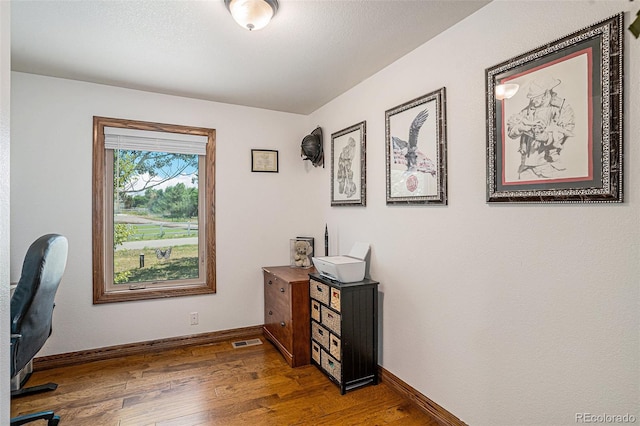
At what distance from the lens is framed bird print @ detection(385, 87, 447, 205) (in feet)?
6.97

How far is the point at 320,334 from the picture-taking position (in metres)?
2.74

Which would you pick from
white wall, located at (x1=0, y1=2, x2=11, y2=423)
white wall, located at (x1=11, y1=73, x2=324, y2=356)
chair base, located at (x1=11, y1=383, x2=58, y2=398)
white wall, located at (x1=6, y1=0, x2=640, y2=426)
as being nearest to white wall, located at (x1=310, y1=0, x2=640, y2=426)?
white wall, located at (x1=6, y1=0, x2=640, y2=426)

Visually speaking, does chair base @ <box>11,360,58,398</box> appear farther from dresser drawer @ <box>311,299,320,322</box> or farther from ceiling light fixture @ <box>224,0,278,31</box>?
ceiling light fixture @ <box>224,0,278,31</box>

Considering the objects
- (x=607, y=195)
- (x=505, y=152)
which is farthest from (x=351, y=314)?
(x=607, y=195)

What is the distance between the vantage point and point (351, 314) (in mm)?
2477

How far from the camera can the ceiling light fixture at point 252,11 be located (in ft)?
5.74

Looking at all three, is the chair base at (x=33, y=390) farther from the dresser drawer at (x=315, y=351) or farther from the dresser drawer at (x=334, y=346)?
the dresser drawer at (x=334, y=346)

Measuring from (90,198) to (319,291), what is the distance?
2194 millimetres

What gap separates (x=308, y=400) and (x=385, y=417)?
540mm

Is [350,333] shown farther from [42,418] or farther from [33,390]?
[33,390]

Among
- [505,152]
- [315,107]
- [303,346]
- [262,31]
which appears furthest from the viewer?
[315,107]

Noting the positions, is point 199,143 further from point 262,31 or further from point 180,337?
point 180,337
